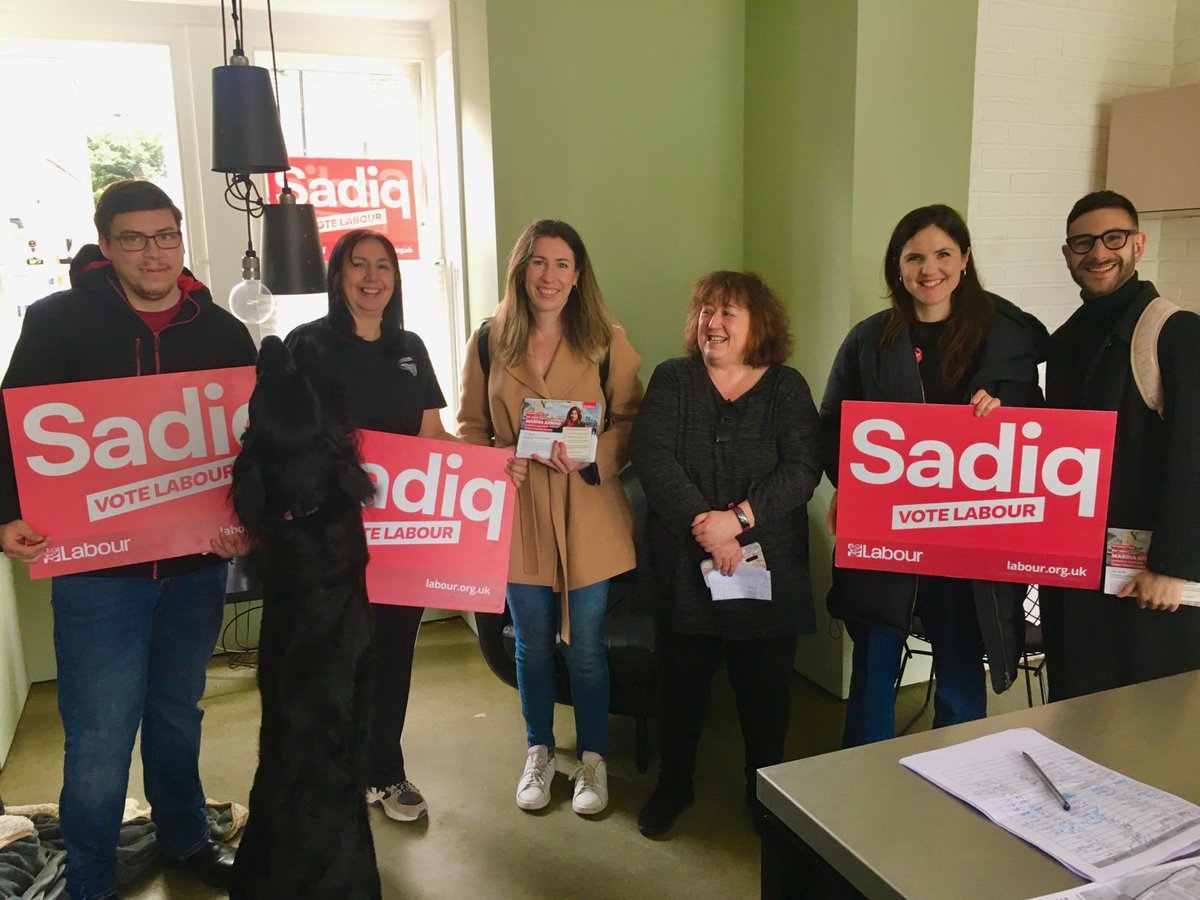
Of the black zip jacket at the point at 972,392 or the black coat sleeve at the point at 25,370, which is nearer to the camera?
the black coat sleeve at the point at 25,370

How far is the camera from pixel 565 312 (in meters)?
2.27

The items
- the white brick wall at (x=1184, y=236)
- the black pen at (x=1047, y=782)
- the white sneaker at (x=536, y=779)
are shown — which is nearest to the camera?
the black pen at (x=1047, y=782)

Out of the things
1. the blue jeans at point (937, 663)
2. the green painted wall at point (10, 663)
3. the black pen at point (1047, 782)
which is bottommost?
the green painted wall at point (10, 663)

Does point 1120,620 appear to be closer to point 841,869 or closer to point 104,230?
point 841,869

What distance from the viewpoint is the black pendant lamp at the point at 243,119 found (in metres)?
2.16

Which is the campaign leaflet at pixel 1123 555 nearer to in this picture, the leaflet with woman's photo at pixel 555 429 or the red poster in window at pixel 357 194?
the leaflet with woman's photo at pixel 555 429

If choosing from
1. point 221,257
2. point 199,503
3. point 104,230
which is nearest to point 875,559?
point 199,503

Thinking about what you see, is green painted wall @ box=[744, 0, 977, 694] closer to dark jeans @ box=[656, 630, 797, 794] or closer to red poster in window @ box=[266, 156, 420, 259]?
dark jeans @ box=[656, 630, 797, 794]

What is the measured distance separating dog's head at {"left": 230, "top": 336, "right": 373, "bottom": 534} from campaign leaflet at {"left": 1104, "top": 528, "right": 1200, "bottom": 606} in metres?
1.64

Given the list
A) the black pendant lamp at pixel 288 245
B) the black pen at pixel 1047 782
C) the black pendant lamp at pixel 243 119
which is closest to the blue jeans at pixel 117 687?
the black pendant lamp at pixel 288 245

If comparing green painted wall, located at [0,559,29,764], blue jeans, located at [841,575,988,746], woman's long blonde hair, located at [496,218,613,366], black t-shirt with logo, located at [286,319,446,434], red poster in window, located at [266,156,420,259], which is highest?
red poster in window, located at [266,156,420,259]

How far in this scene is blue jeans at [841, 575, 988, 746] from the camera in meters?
2.04

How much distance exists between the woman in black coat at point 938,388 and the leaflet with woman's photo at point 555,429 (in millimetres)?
628

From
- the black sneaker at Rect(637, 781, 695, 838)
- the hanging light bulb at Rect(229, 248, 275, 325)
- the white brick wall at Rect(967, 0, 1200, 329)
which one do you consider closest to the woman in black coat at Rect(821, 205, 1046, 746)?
the black sneaker at Rect(637, 781, 695, 838)
